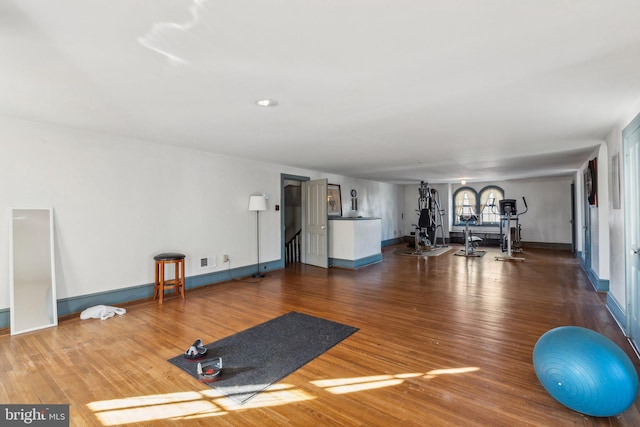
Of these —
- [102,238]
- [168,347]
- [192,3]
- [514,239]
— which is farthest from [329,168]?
[514,239]

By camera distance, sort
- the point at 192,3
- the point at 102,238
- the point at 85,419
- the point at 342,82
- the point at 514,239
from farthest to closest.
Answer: the point at 514,239
the point at 102,238
the point at 342,82
the point at 85,419
the point at 192,3

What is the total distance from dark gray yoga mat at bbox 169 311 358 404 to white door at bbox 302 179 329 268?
3.29 m

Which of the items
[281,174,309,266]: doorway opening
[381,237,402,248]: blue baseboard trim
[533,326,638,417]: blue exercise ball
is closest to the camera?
[533,326,638,417]: blue exercise ball

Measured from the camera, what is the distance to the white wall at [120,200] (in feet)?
11.6

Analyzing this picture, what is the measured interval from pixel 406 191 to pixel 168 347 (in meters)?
11.1

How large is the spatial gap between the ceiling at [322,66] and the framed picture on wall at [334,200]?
4.38m

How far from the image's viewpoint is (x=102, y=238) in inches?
162

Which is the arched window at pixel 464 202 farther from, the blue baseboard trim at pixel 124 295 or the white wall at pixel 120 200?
the blue baseboard trim at pixel 124 295

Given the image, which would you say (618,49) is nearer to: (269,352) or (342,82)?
(342,82)

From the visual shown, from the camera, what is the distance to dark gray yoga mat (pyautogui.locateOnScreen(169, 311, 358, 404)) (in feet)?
7.70

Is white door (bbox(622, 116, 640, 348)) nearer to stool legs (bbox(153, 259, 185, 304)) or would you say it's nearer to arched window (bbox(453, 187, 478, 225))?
stool legs (bbox(153, 259, 185, 304))

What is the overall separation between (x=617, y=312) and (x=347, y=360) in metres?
3.31

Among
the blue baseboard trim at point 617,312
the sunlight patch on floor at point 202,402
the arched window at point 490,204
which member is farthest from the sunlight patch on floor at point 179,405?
the arched window at point 490,204

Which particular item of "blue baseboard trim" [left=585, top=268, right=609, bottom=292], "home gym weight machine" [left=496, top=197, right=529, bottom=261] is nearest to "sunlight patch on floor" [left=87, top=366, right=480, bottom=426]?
"blue baseboard trim" [left=585, top=268, right=609, bottom=292]
